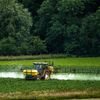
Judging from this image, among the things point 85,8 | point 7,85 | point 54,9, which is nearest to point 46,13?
point 54,9

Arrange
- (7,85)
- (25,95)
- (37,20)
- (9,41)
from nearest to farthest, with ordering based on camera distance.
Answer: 1. (25,95)
2. (7,85)
3. (9,41)
4. (37,20)

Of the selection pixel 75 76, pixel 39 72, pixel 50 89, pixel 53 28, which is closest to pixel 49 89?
pixel 50 89

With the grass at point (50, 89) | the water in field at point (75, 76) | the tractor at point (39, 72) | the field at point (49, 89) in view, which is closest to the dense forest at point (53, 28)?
the water in field at point (75, 76)

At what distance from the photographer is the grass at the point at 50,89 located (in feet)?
138

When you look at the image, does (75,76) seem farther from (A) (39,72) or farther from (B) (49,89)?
(B) (49,89)

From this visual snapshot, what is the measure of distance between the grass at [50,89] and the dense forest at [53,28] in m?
59.1

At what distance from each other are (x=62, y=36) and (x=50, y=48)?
15.9ft

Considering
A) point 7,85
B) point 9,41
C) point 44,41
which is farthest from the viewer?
point 44,41

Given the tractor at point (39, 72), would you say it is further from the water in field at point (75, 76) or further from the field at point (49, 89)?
the field at point (49, 89)

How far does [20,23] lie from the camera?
11344 cm

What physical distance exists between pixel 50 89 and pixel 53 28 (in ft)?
255

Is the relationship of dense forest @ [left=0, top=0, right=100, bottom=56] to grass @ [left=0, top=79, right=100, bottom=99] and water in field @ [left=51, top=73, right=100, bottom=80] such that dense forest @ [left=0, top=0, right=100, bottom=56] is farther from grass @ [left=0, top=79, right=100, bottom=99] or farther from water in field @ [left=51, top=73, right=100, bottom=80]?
grass @ [left=0, top=79, right=100, bottom=99]

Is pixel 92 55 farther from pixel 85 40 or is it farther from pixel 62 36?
pixel 62 36

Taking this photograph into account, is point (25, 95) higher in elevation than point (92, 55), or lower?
higher
